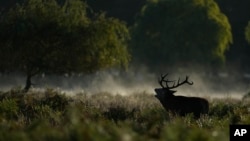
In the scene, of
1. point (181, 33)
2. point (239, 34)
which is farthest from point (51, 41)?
point (239, 34)

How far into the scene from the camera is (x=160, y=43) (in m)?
61.3

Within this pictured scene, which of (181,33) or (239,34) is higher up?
(239,34)

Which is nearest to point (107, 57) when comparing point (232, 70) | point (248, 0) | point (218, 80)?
point (218, 80)

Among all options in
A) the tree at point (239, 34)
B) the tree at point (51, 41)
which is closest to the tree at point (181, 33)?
the tree at point (239, 34)

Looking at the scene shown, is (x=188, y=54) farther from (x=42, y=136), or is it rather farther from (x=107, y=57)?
(x=42, y=136)

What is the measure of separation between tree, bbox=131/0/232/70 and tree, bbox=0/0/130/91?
93.3 feet

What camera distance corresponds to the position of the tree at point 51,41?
29562 mm

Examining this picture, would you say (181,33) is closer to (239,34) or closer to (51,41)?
(239,34)

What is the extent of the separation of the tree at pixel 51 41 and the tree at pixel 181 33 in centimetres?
2842

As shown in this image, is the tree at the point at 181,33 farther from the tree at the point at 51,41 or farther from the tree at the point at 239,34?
the tree at the point at 51,41

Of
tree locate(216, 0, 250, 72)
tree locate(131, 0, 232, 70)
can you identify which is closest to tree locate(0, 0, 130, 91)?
tree locate(131, 0, 232, 70)

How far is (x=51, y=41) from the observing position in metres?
30.0

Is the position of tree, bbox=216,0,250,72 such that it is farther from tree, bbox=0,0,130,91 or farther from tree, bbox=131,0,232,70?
tree, bbox=0,0,130,91

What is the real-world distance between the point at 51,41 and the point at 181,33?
99.7ft
